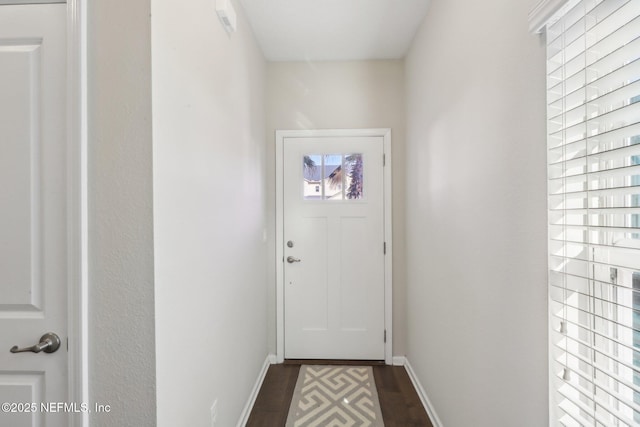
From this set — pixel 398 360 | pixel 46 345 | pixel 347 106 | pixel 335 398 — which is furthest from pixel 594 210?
pixel 398 360

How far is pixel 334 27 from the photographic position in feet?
7.06

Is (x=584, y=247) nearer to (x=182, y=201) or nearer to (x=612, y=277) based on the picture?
(x=612, y=277)

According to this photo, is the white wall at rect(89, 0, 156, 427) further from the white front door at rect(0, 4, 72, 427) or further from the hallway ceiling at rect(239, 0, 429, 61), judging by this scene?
the hallway ceiling at rect(239, 0, 429, 61)

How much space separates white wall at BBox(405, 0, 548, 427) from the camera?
961mm

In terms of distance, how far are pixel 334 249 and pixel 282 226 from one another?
1.66 feet

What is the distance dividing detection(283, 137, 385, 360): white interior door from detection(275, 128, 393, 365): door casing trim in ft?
0.12

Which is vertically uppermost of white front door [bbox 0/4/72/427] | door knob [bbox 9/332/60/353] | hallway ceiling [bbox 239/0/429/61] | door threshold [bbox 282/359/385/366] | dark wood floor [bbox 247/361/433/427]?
hallway ceiling [bbox 239/0/429/61]

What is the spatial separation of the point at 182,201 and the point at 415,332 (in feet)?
6.50

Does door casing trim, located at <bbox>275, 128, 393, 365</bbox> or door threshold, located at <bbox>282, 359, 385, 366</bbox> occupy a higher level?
door casing trim, located at <bbox>275, 128, 393, 365</bbox>

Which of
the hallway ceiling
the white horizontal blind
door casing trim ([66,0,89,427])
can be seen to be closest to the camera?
the white horizontal blind

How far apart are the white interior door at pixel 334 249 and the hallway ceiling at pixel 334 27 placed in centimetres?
71

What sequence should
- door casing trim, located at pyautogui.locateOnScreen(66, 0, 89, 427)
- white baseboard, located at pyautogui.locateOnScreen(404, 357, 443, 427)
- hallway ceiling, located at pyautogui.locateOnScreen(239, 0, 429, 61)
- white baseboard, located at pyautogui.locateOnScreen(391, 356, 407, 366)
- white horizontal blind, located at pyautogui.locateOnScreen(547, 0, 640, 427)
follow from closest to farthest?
white horizontal blind, located at pyautogui.locateOnScreen(547, 0, 640, 427) < door casing trim, located at pyautogui.locateOnScreen(66, 0, 89, 427) < white baseboard, located at pyautogui.locateOnScreen(404, 357, 443, 427) < hallway ceiling, located at pyautogui.locateOnScreen(239, 0, 429, 61) < white baseboard, located at pyautogui.locateOnScreen(391, 356, 407, 366)

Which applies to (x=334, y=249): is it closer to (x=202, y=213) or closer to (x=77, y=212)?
(x=202, y=213)

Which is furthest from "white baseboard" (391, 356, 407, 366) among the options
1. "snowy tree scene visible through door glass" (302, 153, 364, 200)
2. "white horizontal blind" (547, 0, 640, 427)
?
"white horizontal blind" (547, 0, 640, 427)
